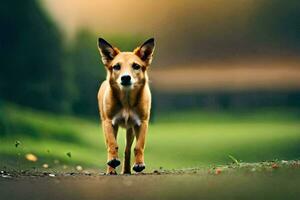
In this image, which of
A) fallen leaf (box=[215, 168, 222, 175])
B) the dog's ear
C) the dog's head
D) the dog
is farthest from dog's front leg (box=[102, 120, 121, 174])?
fallen leaf (box=[215, 168, 222, 175])

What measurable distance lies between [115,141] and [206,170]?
2.14 ft

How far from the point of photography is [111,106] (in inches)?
247

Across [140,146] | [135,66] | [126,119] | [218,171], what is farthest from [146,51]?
[218,171]

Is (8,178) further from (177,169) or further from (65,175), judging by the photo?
(177,169)

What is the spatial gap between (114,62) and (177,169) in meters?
0.88

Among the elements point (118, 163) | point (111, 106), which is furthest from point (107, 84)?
point (118, 163)

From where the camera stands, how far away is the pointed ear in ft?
20.2

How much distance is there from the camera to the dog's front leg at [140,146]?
20.4 ft

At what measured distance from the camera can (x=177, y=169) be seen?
6438mm

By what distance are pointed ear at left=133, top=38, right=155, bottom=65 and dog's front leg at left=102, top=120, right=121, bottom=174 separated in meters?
0.49

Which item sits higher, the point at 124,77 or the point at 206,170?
the point at 124,77

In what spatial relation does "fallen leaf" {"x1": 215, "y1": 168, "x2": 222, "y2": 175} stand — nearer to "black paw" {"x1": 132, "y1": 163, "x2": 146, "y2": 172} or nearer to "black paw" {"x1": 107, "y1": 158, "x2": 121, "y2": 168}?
"black paw" {"x1": 132, "y1": 163, "x2": 146, "y2": 172}

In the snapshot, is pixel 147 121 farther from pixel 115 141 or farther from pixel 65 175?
pixel 65 175

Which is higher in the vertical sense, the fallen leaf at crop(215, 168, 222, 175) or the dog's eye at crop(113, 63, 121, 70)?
the dog's eye at crop(113, 63, 121, 70)
